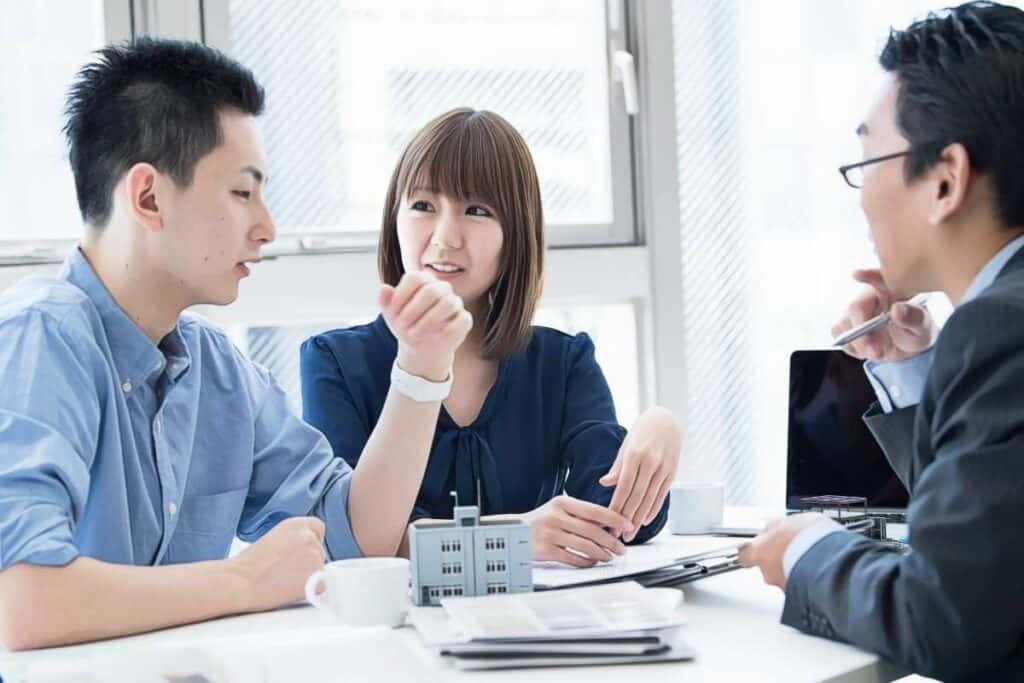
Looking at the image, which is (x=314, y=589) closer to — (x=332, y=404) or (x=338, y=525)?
(x=338, y=525)

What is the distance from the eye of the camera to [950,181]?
1.32m

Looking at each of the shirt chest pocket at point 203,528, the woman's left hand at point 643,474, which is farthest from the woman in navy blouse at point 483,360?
the shirt chest pocket at point 203,528

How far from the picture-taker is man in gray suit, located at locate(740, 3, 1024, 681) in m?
1.11

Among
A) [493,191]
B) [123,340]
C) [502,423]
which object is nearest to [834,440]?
[502,423]

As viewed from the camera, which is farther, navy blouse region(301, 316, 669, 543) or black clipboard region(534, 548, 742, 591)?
navy blouse region(301, 316, 669, 543)

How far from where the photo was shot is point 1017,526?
110 centimetres

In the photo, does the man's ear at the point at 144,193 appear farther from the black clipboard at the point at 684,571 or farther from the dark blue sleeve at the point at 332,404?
the black clipboard at the point at 684,571

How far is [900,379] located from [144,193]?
1.01 meters

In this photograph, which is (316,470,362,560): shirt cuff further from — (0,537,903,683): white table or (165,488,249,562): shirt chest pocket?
(0,537,903,683): white table

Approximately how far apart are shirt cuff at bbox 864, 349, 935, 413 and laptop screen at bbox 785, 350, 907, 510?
1.22 feet

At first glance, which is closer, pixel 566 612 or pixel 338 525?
pixel 566 612

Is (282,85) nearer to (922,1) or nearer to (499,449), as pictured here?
(499,449)

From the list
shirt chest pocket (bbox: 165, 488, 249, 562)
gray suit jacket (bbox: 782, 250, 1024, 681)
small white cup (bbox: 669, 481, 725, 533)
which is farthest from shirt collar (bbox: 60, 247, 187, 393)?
gray suit jacket (bbox: 782, 250, 1024, 681)

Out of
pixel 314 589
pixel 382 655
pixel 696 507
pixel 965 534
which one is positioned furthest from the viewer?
pixel 696 507
